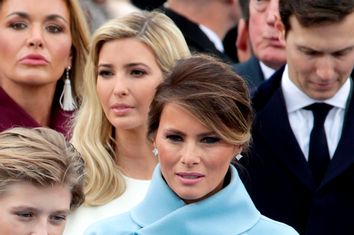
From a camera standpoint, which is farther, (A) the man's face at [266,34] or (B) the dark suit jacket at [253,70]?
(A) the man's face at [266,34]

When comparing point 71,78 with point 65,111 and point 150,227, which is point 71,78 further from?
point 150,227

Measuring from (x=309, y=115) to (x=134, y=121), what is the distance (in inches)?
36.3

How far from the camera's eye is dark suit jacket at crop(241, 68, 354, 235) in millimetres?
7633

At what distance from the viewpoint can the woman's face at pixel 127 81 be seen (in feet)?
24.8

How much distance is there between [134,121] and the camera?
24.9 ft

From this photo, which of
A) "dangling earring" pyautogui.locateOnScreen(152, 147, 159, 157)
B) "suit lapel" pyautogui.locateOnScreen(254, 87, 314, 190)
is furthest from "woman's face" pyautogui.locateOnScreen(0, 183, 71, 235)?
"suit lapel" pyautogui.locateOnScreen(254, 87, 314, 190)

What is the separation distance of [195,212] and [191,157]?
0.76ft

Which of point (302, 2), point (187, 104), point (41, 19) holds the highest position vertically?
point (41, 19)

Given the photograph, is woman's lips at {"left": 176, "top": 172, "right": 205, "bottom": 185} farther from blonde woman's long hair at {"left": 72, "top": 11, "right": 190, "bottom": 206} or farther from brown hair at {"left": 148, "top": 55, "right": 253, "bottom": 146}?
blonde woman's long hair at {"left": 72, "top": 11, "right": 190, "bottom": 206}

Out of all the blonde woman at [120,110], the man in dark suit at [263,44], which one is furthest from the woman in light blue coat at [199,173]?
the man in dark suit at [263,44]

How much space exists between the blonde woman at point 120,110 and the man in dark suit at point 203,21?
1.48 metres

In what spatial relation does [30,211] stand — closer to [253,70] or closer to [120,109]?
[120,109]

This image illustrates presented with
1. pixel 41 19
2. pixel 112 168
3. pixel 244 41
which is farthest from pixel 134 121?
pixel 244 41

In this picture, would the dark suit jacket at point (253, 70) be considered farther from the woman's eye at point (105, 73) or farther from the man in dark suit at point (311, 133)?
the woman's eye at point (105, 73)
